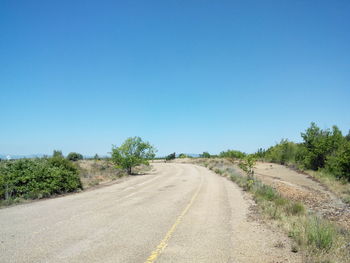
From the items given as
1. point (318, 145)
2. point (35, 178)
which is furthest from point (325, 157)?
point (35, 178)

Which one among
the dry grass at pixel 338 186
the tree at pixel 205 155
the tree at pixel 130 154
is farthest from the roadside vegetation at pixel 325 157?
the tree at pixel 205 155

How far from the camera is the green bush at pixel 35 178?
15094mm

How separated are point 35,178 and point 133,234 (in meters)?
10.6

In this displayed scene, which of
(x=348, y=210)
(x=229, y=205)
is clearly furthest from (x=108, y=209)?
(x=348, y=210)

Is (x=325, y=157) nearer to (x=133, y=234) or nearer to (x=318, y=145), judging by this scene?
(x=318, y=145)

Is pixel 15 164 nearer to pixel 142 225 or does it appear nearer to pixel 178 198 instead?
pixel 178 198

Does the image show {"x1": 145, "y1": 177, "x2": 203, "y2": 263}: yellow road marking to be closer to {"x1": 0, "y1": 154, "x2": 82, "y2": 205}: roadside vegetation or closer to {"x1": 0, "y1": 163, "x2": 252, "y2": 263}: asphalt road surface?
{"x1": 0, "y1": 163, "x2": 252, "y2": 263}: asphalt road surface

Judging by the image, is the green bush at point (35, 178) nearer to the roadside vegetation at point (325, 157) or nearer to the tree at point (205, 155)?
the roadside vegetation at point (325, 157)

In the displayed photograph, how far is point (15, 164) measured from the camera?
16297 millimetres

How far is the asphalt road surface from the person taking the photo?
641 cm

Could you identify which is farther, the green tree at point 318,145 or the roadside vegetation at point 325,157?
the green tree at point 318,145

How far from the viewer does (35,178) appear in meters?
16.2

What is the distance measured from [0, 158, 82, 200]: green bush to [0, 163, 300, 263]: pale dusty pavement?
2.36 metres

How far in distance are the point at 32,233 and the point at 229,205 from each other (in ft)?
29.9
